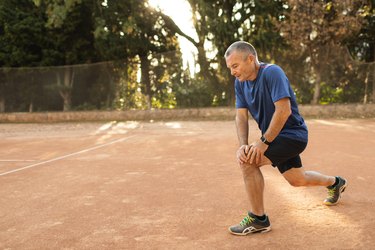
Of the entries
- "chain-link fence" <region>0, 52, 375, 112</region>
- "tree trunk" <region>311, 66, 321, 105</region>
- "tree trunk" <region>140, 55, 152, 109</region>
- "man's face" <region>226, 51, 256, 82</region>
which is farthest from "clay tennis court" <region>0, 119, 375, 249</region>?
"tree trunk" <region>140, 55, 152, 109</region>

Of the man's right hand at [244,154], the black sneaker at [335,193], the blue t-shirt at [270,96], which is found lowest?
the black sneaker at [335,193]

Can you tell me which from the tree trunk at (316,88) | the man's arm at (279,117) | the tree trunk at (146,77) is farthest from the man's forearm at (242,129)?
the tree trunk at (146,77)

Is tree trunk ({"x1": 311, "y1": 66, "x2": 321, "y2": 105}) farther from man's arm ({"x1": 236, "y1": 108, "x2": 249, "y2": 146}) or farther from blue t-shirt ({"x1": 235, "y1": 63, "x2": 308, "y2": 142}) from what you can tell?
blue t-shirt ({"x1": 235, "y1": 63, "x2": 308, "y2": 142})

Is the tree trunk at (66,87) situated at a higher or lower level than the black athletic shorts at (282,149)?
higher

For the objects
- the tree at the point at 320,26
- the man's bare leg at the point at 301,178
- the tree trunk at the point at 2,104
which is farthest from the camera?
the tree trunk at the point at 2,104

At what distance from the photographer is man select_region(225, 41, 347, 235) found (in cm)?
334

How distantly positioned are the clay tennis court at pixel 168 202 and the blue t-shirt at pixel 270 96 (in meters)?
0.86

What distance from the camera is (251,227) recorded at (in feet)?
11.6

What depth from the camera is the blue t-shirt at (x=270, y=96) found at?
10.9 feet

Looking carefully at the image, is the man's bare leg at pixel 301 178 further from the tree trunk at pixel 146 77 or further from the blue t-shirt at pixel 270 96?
the tree trunk at pixel 146 77

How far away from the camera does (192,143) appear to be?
9.76 m

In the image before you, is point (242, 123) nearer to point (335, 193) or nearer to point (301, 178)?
point (301, 178)

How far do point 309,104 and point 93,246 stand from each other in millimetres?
14962

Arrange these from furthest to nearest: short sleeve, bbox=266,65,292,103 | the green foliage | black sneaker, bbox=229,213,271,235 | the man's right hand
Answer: the green foliage, black sneaker, bbox=229,213,271,235, the man's right hand, short sleeve, bbox=266,65,292,103
